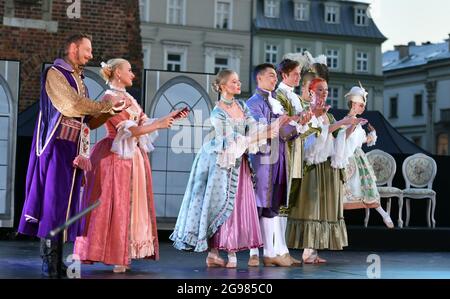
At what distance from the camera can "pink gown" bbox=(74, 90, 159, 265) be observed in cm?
477

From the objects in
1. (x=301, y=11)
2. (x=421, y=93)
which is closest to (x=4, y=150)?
(x=421, y=93)

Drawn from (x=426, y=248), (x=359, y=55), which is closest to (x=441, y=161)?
(x=426, y=248)

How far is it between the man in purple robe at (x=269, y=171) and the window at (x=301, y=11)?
23.7 meters

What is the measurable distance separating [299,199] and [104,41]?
442cm

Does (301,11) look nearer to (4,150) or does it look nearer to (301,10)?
(301,10)

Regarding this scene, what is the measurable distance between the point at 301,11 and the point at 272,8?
1.02 m

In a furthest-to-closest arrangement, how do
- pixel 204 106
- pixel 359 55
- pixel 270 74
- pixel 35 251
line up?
pixel 359 55 < pixel 204 106 < pixel 35 251 < pixel 270 74

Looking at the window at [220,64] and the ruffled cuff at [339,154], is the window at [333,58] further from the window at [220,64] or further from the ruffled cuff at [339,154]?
the ruffled cuff at [339,154]

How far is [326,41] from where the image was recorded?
30125 millimetres

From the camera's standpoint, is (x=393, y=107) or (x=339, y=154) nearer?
(x=339, y=154)

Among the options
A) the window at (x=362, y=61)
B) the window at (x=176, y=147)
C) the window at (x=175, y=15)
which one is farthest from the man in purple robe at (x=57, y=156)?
the window at (x=362, y=61)

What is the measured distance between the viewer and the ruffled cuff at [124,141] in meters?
4.86

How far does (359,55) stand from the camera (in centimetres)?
2752
